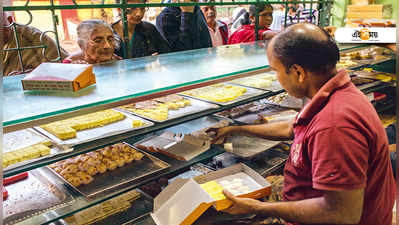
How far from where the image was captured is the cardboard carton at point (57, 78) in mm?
1579

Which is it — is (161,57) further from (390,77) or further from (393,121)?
(393,121)

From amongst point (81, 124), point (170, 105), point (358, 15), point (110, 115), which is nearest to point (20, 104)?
point (81, 124)

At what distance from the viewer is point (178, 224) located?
1.87 m

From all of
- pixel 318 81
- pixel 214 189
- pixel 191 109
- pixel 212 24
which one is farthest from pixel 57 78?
pixel 212 24

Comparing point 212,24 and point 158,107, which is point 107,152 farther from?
point 212,24

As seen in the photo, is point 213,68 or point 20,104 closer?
point 20,104

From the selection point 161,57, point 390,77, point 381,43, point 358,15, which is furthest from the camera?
point 358,15

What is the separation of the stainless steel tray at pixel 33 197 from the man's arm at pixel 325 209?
1130 millimetres

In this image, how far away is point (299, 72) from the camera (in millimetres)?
1563

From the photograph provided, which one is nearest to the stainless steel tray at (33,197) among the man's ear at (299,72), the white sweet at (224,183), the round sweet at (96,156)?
the round sweet at (96,156)

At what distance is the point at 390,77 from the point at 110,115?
449 cm

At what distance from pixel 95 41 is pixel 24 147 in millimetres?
1451

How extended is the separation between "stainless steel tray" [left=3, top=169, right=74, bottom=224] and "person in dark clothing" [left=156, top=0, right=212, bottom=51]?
2626 millimetres

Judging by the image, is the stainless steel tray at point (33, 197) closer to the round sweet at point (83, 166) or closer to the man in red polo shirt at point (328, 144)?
the round sweet at point (83, 166)
